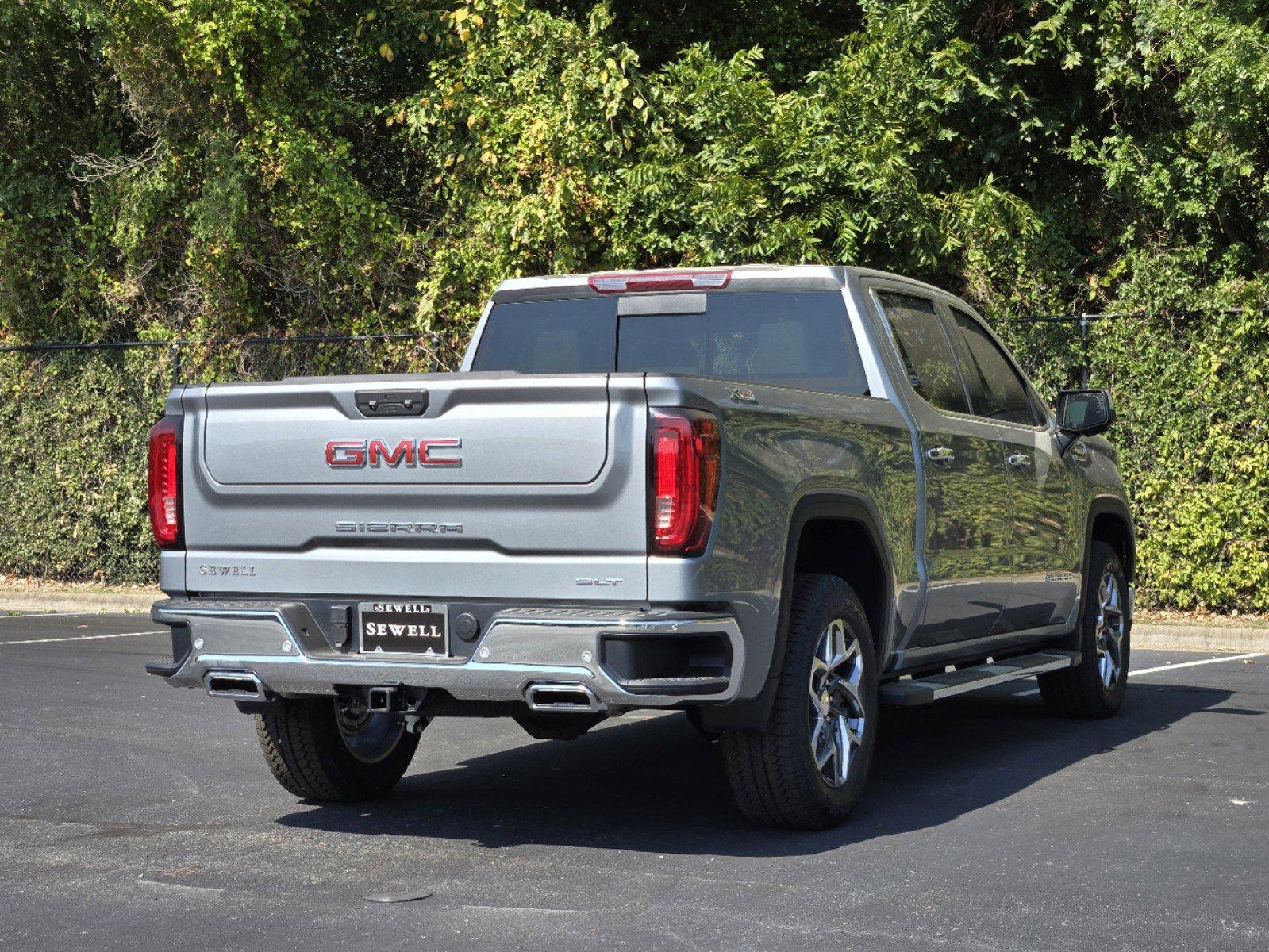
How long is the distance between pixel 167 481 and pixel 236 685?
80 centimetres

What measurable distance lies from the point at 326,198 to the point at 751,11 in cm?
528

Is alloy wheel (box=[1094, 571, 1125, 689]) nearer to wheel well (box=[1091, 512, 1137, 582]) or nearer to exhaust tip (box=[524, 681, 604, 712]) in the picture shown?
wheel well (box=[1091, 512, 1137, 582])

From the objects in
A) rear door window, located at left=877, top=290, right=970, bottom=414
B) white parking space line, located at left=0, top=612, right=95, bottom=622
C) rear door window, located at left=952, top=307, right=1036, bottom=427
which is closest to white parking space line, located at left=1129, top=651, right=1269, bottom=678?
rear door window, located at left=952, top=307, right=1036, bottom=427

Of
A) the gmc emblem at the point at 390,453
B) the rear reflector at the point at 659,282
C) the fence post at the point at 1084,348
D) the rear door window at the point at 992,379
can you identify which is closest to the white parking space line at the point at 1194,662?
the fence post at the point at 1084,348

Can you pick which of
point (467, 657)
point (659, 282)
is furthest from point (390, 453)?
point (659, 282)

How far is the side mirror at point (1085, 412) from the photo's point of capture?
27.9 feet

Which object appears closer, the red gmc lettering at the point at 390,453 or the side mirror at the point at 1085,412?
the red gmc lettering at the point at 390,453

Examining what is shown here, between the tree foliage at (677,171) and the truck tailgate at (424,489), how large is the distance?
9.20 m

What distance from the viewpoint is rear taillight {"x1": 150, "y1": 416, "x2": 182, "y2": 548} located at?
6.11m

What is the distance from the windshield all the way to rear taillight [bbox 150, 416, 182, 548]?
180cm

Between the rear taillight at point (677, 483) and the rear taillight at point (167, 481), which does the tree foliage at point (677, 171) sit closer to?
the rear taillight at point (677, 483)

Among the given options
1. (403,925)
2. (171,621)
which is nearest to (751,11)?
(171,621)

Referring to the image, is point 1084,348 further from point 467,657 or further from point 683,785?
point 467,657

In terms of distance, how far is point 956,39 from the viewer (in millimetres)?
14664
